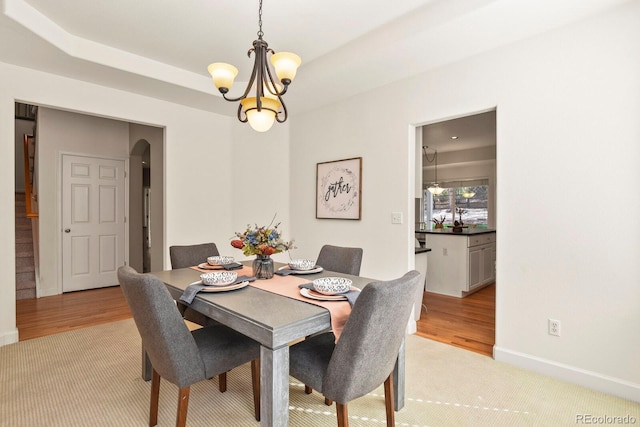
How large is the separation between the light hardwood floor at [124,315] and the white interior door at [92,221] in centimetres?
30

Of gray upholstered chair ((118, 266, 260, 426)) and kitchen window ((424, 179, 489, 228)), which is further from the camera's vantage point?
kitchen window ((424, 179, 489, 228))

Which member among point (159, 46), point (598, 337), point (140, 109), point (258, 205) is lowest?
point (598, 337)

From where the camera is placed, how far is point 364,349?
4.60 ft

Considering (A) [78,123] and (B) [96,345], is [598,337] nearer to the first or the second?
(B) [96,345]

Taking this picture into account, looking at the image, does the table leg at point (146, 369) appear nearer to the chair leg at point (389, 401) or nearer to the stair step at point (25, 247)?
the chair leg at point (389, 401)

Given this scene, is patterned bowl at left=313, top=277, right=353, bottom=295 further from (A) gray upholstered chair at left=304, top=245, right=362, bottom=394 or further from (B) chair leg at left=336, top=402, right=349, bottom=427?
(A) gray upholstered chair at left=304, top=245, right=362, bottom=394

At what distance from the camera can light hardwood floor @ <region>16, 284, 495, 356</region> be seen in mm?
3178

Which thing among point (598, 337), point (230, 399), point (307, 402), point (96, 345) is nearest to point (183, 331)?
point (230, 399)

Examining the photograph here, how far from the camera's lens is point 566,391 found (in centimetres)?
220

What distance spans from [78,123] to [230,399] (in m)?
4.70

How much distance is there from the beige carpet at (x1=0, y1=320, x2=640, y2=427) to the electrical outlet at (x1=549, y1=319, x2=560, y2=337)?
312mm

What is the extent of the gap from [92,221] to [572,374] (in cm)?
583

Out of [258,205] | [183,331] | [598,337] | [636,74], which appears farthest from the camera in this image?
[258,205]

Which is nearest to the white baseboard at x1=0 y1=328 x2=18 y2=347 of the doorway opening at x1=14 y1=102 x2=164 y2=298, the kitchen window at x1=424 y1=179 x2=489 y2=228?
the doorway opening at x1=14 y1=102 x2=164 y2=298
